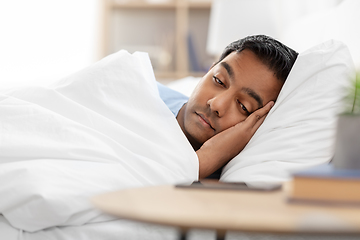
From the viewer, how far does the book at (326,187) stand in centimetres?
43

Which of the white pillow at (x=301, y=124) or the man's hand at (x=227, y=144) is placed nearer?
the white pillow at (x=301, y=124)

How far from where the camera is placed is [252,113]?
3.51 feet

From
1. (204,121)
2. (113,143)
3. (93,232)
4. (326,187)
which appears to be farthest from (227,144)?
(326,187)

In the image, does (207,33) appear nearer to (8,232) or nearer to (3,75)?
(3,75)

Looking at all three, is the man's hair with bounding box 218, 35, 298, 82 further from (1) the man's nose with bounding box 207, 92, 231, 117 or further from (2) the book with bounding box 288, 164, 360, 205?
(2) the book with bounding box 288, 164, 360, 205

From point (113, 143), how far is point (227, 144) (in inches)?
11.8

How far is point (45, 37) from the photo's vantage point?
3.34 m

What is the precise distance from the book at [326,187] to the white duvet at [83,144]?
0.38 m

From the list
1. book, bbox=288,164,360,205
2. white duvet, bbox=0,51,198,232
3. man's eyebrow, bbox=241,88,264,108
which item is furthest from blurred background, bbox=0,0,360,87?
book, bbox=288,164,360,205

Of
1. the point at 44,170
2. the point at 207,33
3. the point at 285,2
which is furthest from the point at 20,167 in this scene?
the point at 207,33

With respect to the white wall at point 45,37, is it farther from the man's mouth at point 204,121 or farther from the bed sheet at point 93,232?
the bed sheet at point 93,232

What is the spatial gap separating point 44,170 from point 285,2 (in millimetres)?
2147

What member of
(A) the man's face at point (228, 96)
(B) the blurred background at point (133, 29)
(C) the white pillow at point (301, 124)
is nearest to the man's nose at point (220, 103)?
(A) the man's face at point (228, 96)

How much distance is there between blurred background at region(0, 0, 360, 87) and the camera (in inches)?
102
